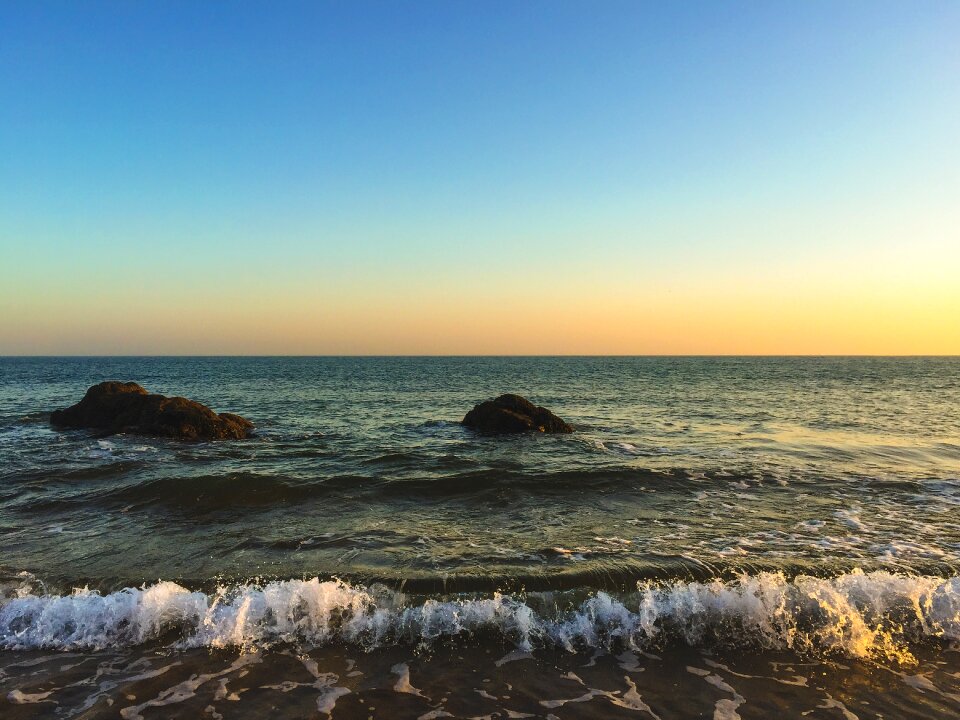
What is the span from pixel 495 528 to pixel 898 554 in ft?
21.8

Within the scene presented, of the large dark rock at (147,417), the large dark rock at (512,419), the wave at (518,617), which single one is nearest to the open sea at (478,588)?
the wave at (518,617)

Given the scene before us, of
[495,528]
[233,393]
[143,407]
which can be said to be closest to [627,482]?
[495,528]

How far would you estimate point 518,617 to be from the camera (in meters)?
6.61

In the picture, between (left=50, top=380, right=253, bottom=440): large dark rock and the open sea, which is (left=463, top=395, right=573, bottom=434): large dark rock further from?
(left=50, top=380, right=253, bottom=440): large dark rock

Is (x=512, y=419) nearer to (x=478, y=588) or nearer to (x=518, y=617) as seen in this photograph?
(x=478, y=588)

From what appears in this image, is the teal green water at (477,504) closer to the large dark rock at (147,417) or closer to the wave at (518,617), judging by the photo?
the wave at (518,617)

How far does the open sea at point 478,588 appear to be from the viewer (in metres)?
5.32

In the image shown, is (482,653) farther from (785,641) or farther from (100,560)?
(100,560)

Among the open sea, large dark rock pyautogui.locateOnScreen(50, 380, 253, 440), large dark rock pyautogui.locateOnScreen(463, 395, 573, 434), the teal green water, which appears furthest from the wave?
large dark rock pyautogui.locateOnScreen(463, 395, 573, 434)

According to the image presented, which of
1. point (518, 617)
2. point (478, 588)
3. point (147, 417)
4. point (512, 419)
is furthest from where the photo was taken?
point (512, 419)

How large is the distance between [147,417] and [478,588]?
19180 millimetres

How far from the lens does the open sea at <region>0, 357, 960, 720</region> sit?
5320 mm

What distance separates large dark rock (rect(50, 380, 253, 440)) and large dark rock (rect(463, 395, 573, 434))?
9424 mm

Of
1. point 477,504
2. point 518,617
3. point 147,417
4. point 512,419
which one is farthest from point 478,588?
point 147,417
